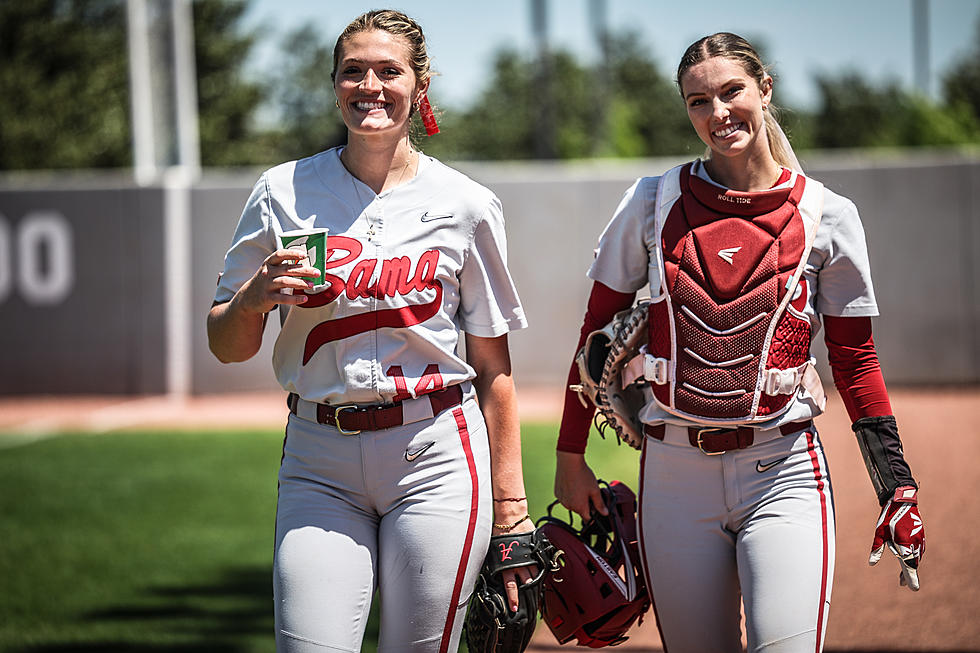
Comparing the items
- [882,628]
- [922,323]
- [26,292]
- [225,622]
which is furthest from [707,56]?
[26,292]

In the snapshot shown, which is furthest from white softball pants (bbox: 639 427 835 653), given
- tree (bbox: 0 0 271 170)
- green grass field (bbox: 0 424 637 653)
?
tree (bbox: 0 0 271 170)

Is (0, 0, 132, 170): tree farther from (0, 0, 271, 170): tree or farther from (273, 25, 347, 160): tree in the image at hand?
(273, 25, 347, 160): tree

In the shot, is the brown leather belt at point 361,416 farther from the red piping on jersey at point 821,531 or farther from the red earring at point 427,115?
the red piping on jersey at point 821,531

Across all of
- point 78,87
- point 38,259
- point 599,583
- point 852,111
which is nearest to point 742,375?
point 599,583

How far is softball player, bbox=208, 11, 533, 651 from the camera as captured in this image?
9.25ft

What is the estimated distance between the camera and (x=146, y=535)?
801cm

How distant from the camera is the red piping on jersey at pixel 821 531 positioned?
9.62 ft

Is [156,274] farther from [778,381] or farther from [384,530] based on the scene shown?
[778,381]

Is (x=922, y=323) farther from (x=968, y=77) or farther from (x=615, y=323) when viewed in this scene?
(x=968, y=77)

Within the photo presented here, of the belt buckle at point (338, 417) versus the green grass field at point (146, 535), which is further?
the green grass field at point (146, 535)

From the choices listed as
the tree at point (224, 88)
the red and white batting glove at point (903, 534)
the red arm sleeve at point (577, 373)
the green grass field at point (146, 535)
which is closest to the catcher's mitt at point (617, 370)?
the red arm sleeve at point (577, 373)

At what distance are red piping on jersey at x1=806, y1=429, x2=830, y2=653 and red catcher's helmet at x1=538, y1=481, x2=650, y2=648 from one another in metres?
0.54

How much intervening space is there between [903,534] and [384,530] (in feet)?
4.73

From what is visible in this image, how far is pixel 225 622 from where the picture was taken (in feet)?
19.8
